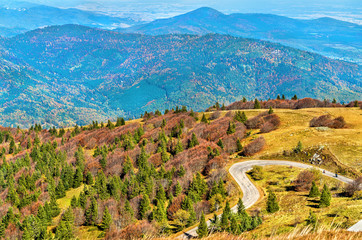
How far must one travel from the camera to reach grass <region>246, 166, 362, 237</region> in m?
40.8

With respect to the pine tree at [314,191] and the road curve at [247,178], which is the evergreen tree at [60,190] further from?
the pine tree at [314,191]

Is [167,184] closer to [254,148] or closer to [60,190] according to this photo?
[254,148]

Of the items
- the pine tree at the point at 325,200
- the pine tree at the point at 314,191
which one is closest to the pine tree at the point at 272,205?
the pine tree at the point at 325,200

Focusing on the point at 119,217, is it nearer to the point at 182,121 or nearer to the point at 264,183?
the point at 264,183

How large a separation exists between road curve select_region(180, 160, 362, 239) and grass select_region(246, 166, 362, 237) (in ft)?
7.12

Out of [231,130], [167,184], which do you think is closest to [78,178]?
[167,184]

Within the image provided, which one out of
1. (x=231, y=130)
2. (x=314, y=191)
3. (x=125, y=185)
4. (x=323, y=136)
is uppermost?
(x=314, y=191)

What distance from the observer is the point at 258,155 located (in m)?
92.8

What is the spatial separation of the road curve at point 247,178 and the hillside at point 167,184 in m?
2.30

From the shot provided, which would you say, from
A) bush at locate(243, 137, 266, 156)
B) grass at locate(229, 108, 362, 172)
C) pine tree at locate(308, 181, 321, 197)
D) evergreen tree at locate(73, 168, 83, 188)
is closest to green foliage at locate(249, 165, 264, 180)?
grass at locate(229, 108, 362, 172)

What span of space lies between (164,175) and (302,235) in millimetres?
81259

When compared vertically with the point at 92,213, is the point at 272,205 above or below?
above

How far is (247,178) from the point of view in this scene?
78.4 metres

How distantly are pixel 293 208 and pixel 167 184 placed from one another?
40.4 meters
